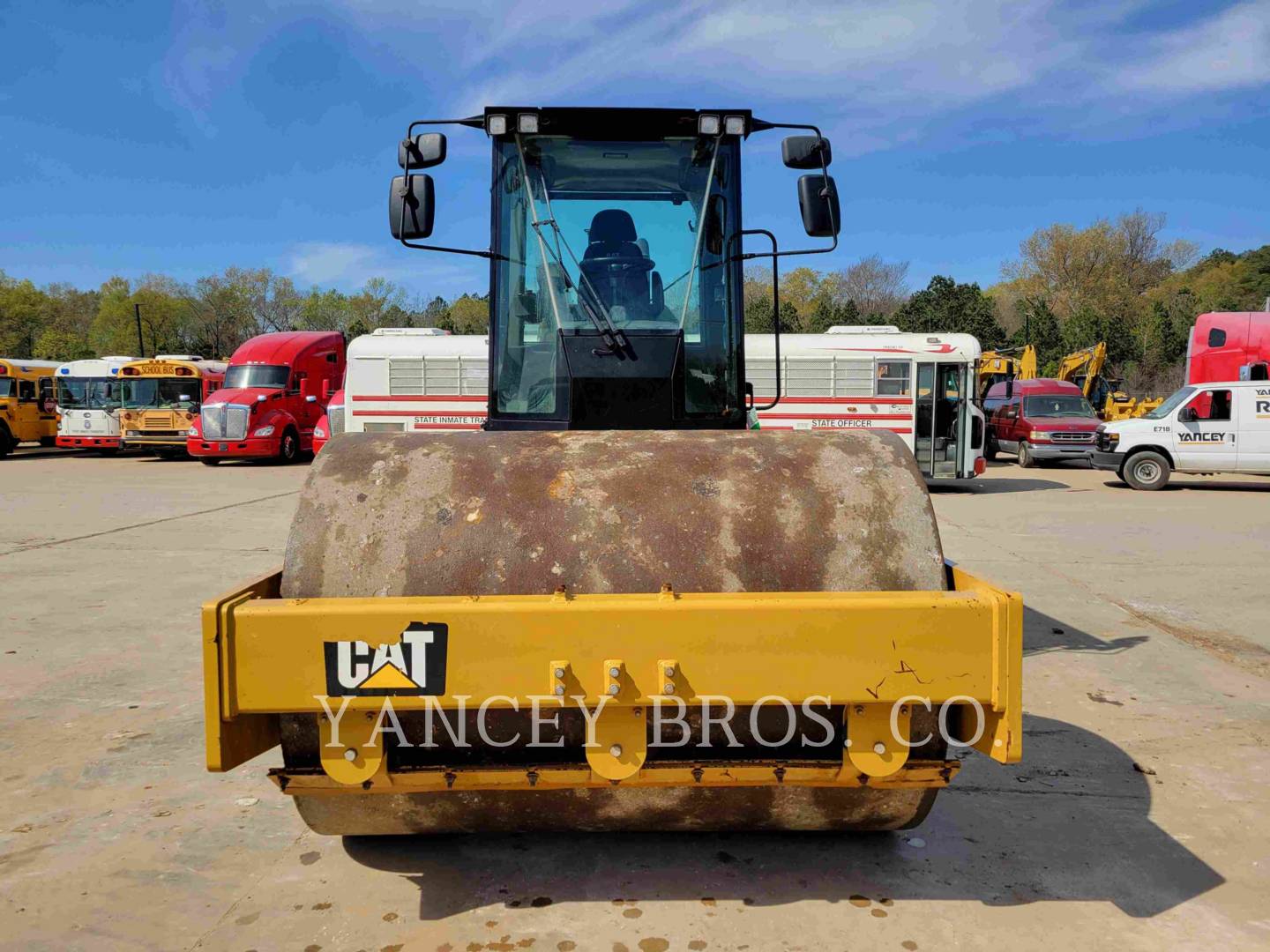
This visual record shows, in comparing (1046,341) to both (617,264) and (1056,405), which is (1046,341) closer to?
(1056,405)

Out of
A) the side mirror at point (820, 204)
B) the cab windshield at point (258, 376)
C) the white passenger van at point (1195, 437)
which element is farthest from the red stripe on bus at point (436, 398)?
the side mirror at point (820, 204)

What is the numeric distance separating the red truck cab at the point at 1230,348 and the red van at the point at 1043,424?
8.18 feet

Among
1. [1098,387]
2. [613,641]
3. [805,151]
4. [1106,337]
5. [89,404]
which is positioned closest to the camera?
[613,641]

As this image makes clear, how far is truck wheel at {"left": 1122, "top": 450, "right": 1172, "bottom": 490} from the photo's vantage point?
1805cm

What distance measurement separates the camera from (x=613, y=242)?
5.01 m

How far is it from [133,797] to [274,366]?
70.5ft

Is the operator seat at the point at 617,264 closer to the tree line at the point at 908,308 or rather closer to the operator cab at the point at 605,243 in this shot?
the operator cab at the point at 605,243

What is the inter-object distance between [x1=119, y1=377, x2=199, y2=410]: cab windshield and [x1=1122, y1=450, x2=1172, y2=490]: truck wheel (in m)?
22.0

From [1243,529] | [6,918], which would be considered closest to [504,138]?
[6,918]

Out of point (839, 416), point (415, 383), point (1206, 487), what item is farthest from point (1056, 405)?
point (415, 383)

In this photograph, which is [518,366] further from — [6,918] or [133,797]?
[6,918]

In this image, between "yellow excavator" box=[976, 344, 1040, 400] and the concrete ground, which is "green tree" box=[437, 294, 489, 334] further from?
the concrete ground

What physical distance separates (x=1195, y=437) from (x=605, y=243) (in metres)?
16.4

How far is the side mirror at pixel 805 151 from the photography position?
4.72 m
